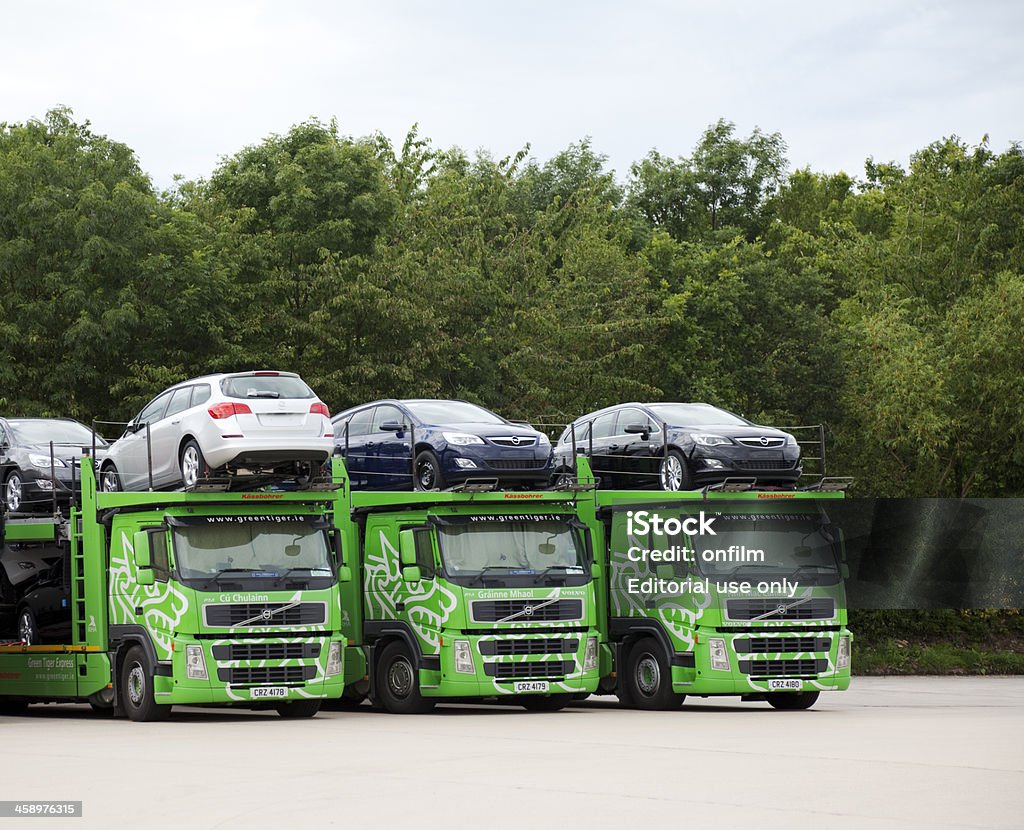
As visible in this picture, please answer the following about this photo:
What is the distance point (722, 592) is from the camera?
1995 cm

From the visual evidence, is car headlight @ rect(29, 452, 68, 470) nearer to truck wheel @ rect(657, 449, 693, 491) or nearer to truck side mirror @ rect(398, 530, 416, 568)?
truck side mirror @ rect(398, 530, 416, 568)

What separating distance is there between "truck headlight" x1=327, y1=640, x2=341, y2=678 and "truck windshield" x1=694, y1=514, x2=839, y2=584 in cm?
447

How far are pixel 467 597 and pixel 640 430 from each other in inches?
148

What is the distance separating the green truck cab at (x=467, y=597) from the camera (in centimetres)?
1958

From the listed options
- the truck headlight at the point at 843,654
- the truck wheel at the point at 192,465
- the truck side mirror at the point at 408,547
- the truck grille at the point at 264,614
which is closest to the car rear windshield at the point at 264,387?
the truck wheel at the point at 192,465

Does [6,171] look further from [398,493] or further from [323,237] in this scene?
[398,493]

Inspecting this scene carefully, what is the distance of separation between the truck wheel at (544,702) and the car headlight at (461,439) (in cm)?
350

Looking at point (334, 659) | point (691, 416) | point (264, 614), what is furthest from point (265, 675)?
point (691, 416)

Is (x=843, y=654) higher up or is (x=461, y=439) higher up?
(x=461, y=439)

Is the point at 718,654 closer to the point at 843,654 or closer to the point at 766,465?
the point at 843,654

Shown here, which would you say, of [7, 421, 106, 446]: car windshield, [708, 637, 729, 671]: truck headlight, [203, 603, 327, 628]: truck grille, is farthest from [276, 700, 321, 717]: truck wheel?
[7, 421, 106, 446]: car windshield

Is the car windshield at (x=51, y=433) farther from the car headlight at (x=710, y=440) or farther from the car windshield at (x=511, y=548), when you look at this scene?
the car headlight at (x=710, y=440)

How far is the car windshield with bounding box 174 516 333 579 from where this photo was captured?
18.8 metres

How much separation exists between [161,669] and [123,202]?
54.9 feet
